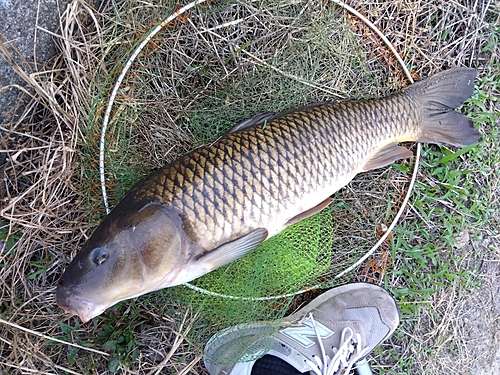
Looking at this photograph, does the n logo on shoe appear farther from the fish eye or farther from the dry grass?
the fish eye

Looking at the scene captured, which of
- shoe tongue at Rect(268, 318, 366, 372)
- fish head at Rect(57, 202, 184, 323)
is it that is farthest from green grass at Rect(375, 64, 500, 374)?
fish head at Rect(57, 202, 184, 323)

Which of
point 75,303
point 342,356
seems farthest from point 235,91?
point 342,356

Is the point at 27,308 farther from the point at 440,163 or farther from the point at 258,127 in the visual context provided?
the point at 440,163

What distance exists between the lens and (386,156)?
1962mm

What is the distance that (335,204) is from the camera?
219 cm

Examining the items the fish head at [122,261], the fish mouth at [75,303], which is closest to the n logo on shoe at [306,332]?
the fish head at [122,261]

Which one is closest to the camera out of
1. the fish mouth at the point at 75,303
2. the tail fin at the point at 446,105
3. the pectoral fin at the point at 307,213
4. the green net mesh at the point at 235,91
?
the fish mouth at the point at 75,303

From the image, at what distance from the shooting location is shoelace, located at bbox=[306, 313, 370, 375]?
7.02 ft

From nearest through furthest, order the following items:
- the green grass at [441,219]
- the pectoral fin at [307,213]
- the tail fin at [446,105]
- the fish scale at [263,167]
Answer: the fish scale at [263,167] < the pectoral fin at [307,213] < the tail fin at [446,105] < the green grass at [441,219]

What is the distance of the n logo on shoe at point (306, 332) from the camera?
2177mm

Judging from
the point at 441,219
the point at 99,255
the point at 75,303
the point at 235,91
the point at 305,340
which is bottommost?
the point at 305,340

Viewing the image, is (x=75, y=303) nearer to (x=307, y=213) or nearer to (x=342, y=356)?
(x=307, y=213)

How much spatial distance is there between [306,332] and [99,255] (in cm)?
123

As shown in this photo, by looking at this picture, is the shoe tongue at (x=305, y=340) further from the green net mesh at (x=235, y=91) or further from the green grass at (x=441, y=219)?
the green grass at (x=441, y=219)
